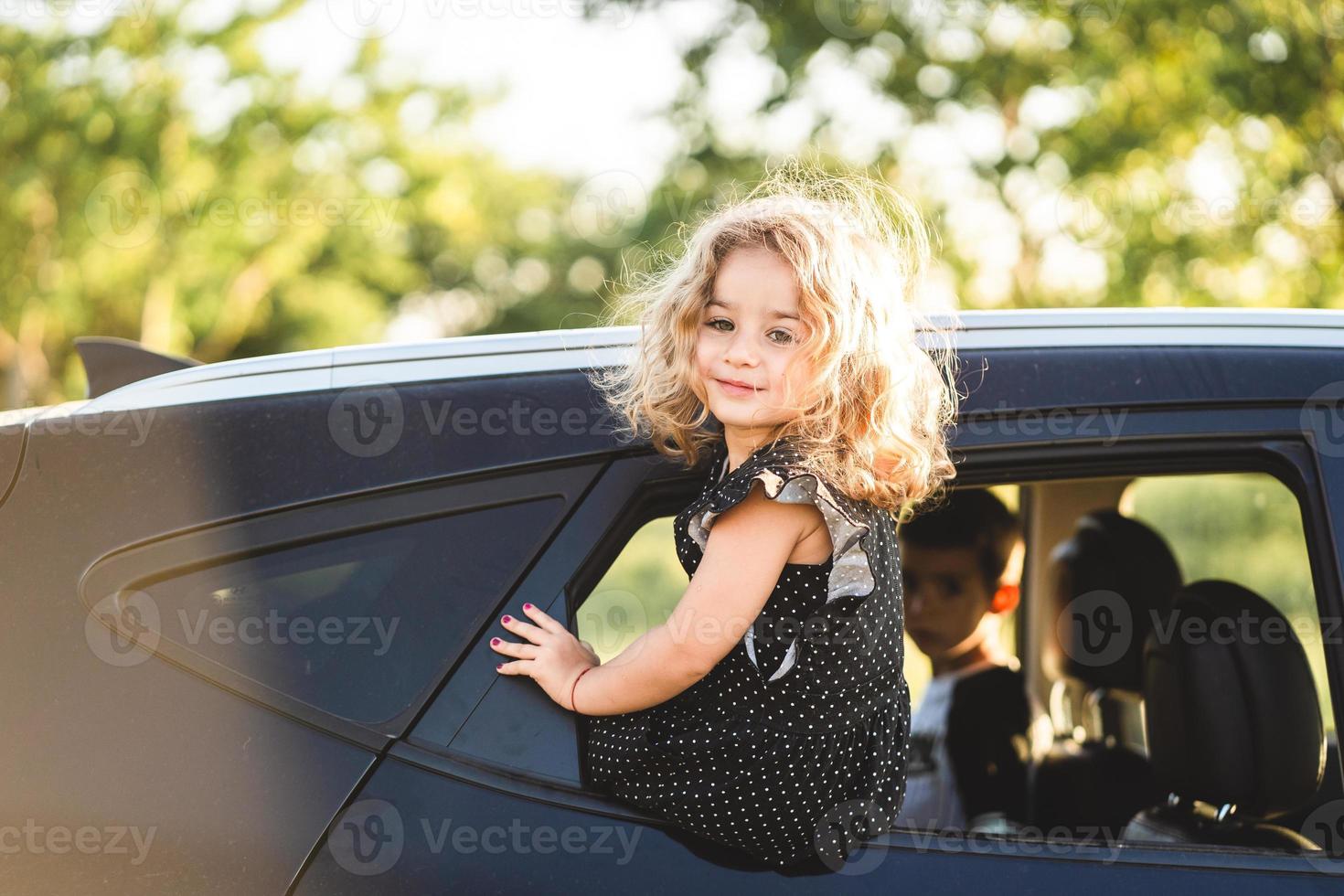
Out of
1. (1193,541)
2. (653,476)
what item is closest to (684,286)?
(653,476)

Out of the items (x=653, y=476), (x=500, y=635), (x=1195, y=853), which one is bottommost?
(x=1195, y=853)

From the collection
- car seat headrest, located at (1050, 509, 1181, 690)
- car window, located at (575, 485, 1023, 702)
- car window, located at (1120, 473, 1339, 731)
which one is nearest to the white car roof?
car window, located at (575, 485, 1023, 702)

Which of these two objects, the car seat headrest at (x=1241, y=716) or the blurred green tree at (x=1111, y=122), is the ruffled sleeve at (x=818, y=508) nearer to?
the car seat headrest at (x=1241, y=716)

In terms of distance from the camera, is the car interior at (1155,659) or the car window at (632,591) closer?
the car window at (632,591)

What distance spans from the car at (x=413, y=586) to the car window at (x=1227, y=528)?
145 centimetres

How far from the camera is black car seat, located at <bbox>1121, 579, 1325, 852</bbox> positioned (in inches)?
70.7

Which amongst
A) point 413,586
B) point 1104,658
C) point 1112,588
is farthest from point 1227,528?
point 413,586

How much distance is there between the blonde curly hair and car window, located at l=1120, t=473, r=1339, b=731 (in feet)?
5.23

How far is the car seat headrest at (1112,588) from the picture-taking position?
2676 millimetres

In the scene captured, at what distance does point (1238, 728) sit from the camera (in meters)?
1.80

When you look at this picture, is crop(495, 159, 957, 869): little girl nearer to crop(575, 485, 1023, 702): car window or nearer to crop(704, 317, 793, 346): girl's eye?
crop(704, 317, 793, 346): girl's eye

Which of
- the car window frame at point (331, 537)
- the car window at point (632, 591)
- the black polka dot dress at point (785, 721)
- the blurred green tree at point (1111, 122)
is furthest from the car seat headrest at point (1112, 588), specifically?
the blurred green tree at point (1111, 122)

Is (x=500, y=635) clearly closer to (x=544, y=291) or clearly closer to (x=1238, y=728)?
(x=1238, y=728)

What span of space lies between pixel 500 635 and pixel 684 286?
60 centimetres
